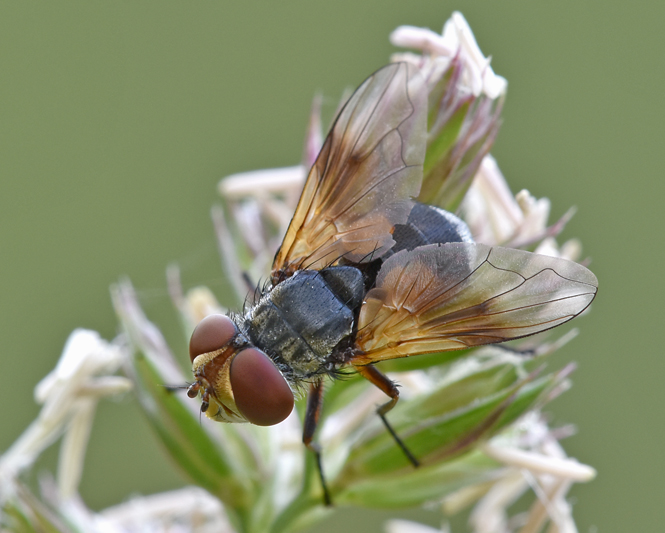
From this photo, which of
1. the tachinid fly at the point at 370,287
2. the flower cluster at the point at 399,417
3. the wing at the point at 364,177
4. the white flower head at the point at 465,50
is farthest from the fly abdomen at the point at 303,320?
the white flower head at the point at 465,50

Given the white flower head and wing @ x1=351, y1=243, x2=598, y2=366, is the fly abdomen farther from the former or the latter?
the white flower head

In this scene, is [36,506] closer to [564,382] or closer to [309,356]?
[309,356]

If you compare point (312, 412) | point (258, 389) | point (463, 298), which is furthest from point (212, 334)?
point (463, 298)

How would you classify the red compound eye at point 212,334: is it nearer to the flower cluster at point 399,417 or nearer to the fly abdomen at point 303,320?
the fly abdomen at point 303,320

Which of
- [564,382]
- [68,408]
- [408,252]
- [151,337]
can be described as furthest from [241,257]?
[564,382]

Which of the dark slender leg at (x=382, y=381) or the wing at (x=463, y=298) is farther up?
the wing at (x=463, y=298)

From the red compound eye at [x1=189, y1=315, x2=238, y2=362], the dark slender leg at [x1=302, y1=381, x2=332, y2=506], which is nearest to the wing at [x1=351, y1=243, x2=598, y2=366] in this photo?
the dark slender leg at [x1=302, y1=381, x2=332, y2=506]
